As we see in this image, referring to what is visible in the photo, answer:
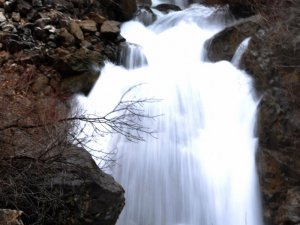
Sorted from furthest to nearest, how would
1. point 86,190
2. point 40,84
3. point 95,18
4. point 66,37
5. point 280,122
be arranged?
point 95,18, point 66,37, point 40,84, point 280,122, point 86,190

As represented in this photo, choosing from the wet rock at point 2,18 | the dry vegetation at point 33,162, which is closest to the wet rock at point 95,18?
the wet rock at point 2,18

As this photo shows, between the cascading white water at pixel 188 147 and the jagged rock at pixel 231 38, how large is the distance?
313 mm

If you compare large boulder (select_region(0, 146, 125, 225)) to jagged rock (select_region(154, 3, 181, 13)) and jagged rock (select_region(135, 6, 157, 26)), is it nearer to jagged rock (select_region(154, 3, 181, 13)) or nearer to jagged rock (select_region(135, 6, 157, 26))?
jagged rock (select_region(135, 6, 157, 26))

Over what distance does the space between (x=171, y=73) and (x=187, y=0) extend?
8240mm

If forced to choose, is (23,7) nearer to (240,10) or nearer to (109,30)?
(109,30)

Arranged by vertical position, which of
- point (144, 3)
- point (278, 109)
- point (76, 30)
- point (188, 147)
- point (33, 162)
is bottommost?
point (188, 147)

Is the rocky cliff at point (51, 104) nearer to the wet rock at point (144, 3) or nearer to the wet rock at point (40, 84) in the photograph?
the wet rock at point (40, 84)

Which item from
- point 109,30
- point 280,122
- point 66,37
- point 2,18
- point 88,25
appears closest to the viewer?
point 280,122

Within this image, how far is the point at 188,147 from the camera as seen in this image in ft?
30.3

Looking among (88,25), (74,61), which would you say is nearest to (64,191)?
(74,61)

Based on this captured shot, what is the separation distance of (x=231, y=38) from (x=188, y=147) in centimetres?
347

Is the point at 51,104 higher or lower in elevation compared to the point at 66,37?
lower

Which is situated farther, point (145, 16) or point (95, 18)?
point (145, 16)

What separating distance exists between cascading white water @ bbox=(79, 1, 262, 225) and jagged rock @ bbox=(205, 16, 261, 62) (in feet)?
1.03
